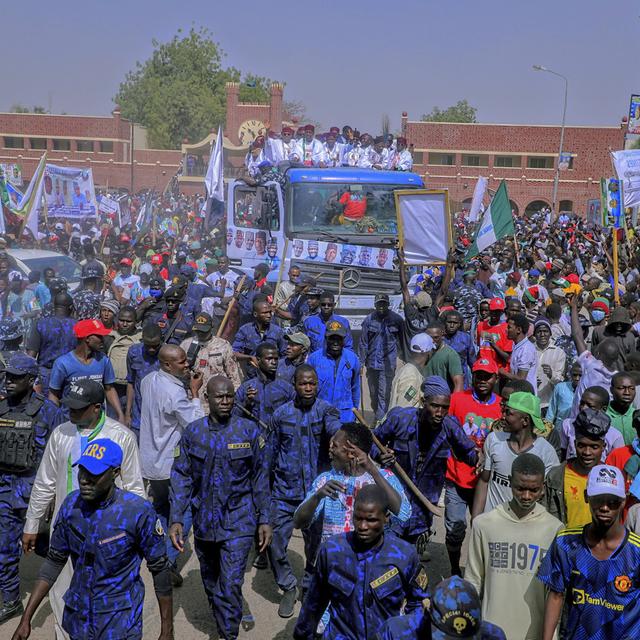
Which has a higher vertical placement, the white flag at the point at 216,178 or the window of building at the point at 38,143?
the window of building at the point at 38,143

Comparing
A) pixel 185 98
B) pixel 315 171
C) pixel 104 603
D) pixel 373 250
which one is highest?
pixel 185 98

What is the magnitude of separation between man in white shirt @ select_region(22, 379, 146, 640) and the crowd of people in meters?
0.01

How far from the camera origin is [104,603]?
3.64m

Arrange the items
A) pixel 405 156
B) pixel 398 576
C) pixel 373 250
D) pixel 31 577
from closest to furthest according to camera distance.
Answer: pixel 398 576 → pixel 31 577 → pixel 373 250 → pixel 405 156

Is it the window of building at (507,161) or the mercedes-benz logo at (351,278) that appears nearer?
the mercedes-benz logo at (351,278)

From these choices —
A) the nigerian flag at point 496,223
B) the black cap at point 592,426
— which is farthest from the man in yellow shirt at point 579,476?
the nigerian flag at point 496,223

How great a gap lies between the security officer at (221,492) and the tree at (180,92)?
202ft

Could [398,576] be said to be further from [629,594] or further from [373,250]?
[373,250]

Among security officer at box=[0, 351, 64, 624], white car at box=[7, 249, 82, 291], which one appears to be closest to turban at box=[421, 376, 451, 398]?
security officer at box=[0, 351, 64, 624]

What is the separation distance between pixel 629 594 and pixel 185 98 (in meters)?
64.5

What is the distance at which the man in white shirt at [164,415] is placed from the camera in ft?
19.0

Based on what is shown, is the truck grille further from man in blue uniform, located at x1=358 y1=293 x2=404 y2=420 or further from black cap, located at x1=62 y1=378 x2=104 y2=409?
black cap, located at x1=62 y1=378 x2=104 y2=409

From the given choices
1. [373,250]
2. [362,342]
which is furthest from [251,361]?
[373,250]

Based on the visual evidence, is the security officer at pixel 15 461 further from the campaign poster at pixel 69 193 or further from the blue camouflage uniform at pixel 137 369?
the campaign poster at pixel 69 193
